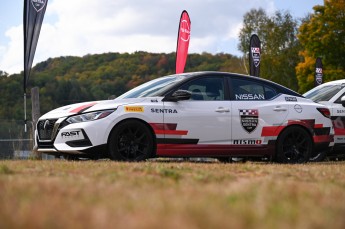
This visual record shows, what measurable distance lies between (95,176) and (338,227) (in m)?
3.28

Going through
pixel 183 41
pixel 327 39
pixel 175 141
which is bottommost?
pixel 175 141

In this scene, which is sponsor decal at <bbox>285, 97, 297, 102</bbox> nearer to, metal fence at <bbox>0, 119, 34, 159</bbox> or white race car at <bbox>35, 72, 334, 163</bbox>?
white race car at <bbox>35, 72, 334, 163</bbox>

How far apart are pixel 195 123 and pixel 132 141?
3.64 feet

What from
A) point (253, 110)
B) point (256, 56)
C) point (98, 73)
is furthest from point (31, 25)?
point (98, 73)

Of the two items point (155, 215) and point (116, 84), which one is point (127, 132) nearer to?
point (155, 215)

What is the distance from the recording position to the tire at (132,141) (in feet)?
32.6

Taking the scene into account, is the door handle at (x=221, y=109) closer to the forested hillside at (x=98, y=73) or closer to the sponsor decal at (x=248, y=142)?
the sponsor decal at (x=248, y=142)

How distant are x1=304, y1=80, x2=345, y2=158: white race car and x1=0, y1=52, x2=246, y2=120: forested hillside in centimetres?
2120

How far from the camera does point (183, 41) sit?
19.5 m

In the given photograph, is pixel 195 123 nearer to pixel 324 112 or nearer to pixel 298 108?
pixel 298 108

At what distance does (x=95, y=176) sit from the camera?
20.8ft

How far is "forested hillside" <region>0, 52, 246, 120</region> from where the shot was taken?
4116cm

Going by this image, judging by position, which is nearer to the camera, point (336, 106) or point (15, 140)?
point (336, 106)

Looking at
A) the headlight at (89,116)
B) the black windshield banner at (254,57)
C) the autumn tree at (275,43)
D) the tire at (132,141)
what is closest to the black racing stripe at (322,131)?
the tire at (132,141)
